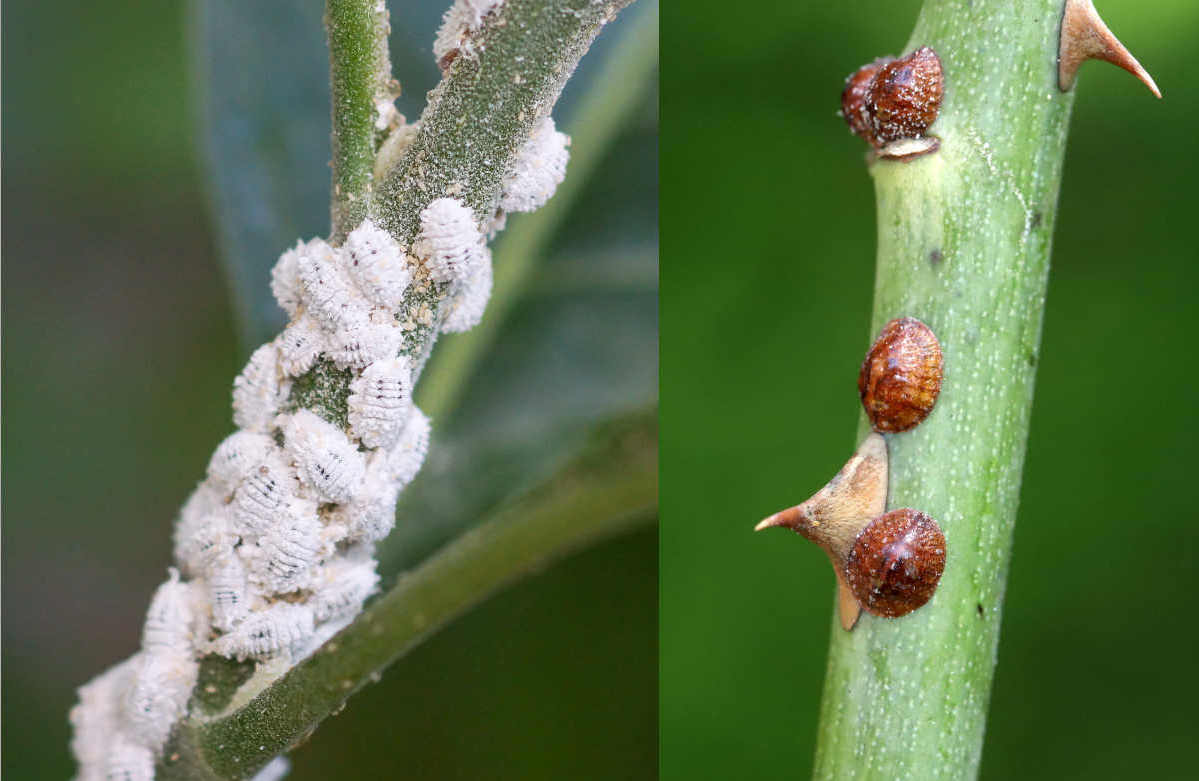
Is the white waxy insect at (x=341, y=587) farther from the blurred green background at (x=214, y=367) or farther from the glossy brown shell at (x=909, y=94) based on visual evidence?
the glossy brown shell at (x=909, y=94)

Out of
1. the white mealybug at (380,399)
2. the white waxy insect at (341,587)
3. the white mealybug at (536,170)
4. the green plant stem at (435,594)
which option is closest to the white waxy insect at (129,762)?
the green plant stem at (435,594)

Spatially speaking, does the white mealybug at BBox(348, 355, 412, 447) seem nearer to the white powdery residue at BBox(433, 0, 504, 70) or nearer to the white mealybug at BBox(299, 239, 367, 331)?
the white mealybug at BBox(299, 239, 367, 331)

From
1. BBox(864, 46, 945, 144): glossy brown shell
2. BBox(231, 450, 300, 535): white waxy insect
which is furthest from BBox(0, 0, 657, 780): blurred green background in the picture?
BBox(864, 46, 945, 144): glossy brown shell

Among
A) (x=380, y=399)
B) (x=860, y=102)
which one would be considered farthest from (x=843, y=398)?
(x=380, y=399)

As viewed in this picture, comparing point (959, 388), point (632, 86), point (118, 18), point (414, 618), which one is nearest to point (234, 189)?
point (118, 18)

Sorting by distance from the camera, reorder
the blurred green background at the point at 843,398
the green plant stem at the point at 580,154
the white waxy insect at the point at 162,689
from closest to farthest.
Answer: the white waxy insect at the point at 162,689 → the green plant stem at the point at 580,154 → the blurred green background at the point at 843,398
